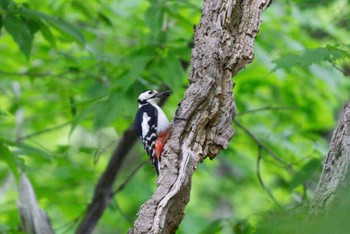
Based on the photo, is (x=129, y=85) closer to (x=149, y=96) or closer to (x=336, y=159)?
(x=149, y=96)

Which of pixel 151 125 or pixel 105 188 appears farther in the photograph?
pixel 105 188

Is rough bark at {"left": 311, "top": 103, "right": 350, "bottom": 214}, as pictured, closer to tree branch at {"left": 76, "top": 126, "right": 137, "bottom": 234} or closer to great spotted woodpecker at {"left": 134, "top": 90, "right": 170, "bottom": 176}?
great spotted woodpecker at {"left": 134, "top": 90, "right": 170, "bottom": 176}

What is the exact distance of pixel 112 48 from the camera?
6.41 m

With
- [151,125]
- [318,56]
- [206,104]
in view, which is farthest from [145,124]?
[206,104]

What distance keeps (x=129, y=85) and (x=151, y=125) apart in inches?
13.4

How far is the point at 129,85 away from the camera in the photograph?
172 inches

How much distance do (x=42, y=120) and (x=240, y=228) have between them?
10.2 feet

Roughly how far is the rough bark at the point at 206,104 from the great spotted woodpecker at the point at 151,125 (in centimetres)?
84

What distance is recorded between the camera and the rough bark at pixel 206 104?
2.71 metres

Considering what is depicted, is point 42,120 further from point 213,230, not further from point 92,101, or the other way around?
point 213,230

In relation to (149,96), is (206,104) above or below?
below

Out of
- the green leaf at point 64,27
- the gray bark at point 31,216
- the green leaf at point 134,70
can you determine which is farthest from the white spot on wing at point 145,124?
the gray bark at point 31,216

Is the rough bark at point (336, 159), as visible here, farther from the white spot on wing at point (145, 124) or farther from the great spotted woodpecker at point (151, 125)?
the white spot on wing at point (145, 124)

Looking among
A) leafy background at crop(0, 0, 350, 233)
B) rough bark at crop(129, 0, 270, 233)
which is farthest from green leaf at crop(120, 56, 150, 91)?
rough bark at crop(129, 0, 270, 233)
